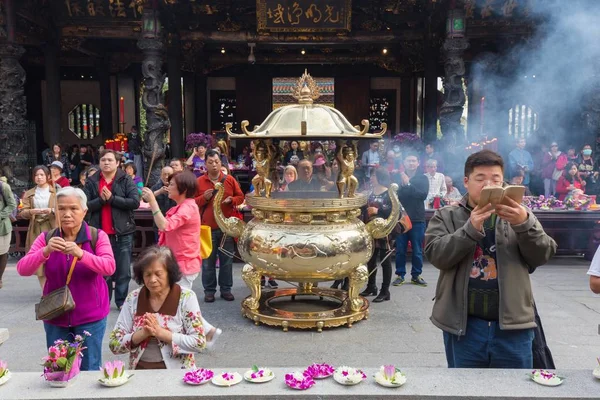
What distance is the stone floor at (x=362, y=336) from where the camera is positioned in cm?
401

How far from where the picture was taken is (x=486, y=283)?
2.40m

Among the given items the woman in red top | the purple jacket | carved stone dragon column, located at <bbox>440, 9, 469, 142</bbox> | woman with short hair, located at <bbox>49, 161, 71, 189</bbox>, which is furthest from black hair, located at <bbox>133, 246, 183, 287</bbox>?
carved stone dragon column, located at <bbox>440, 9, 469, 142</bbox>

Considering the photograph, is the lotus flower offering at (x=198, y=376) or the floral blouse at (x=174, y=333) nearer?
the lotus flower offering at (x=198, y=376)

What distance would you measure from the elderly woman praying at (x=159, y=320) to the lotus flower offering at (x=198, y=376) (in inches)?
8.8

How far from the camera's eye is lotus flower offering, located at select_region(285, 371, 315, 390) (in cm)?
215

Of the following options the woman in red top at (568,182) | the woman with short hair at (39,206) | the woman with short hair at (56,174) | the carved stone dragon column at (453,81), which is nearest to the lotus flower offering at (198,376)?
the woman with short hair at (39,206)

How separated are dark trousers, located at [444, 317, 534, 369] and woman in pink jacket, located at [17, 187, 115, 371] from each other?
5.95 ft

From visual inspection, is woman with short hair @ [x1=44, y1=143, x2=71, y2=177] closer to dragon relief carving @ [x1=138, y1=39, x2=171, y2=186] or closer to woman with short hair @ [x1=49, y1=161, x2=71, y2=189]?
dragon relief carving @ [x1=138, y1=39, x2=171, y2=186]

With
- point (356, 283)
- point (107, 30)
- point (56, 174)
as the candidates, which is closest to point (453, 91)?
point (356, 283)

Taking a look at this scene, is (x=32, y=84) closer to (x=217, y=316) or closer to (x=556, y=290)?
(x=217, y=316)

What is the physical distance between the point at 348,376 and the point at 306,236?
2.40 meters

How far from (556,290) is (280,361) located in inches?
144

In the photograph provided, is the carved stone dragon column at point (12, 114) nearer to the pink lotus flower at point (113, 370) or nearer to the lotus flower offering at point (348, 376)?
the pink lotus flower at point (113, 370)

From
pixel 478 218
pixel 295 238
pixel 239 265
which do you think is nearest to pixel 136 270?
pixel 478 218
